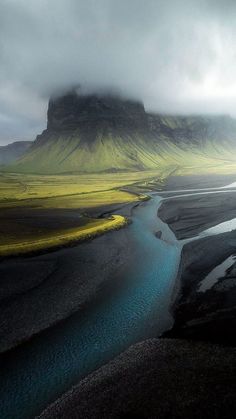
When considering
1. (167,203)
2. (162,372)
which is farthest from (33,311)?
(167,203)

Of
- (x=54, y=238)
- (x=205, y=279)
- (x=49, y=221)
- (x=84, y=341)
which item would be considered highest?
(x=49, y=221)

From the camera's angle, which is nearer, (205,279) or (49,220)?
(205,279)

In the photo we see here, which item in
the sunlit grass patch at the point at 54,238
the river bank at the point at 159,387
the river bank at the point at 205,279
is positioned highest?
the sunlit grass patch at the point at 54,238

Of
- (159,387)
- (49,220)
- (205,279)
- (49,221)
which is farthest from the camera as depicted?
Answer: (49,220)

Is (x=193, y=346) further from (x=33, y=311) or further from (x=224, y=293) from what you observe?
(x=33, y=311)

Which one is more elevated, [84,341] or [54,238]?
[54,238]

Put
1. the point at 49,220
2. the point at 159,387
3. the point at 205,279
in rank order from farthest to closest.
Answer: the point at 49,220 → the point at 205,279 → the point at 159,387

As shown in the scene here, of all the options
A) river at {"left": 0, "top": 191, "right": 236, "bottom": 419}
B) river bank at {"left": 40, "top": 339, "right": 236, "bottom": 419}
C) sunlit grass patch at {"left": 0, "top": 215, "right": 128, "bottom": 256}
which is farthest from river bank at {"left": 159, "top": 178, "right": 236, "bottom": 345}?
sunlit grass patch at {"left": 0, "top": 215, "right": 128, "bottom": 256}

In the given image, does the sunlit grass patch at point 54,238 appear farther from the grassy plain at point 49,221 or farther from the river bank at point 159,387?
the river bank at point 159,387

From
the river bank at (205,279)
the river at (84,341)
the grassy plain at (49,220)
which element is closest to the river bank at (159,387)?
the river at (84,341)

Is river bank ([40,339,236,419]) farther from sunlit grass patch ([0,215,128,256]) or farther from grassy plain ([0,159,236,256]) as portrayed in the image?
grassy plain ([0,159,236,256])

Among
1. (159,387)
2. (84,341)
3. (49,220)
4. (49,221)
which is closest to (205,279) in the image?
(84,341)

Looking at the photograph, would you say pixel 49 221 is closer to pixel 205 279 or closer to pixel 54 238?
pixel 54 238
